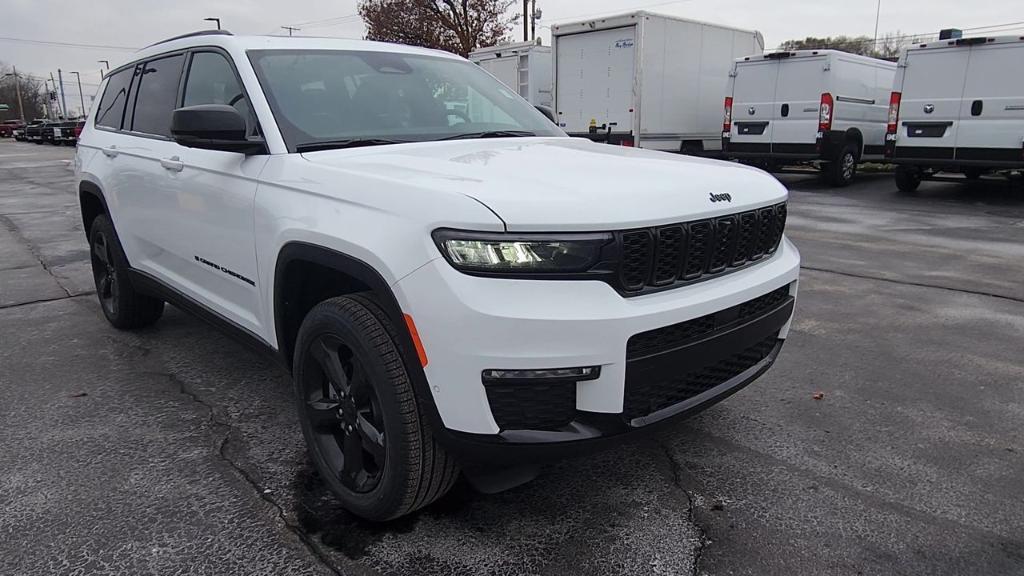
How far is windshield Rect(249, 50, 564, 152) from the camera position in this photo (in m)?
3.08

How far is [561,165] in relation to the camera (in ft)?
8.74

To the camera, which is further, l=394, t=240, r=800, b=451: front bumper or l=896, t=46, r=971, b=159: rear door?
l=896, t=46, r=971, b=159: rear door

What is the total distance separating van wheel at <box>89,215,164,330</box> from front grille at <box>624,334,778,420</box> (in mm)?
3603

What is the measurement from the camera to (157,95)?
13.6 ft

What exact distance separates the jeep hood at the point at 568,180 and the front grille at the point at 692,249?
0.13 ft

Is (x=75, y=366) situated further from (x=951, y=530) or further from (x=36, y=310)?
(x=951, y=530)

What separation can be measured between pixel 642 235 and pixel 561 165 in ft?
1.87

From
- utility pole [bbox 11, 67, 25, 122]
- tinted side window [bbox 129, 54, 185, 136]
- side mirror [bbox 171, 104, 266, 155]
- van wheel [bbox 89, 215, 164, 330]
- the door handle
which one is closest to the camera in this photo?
side mirror [bbox 171, 104, 266, 155]

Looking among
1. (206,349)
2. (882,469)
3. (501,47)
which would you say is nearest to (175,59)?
(206,349)

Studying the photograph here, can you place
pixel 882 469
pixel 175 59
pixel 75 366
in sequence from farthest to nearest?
pixel 75 366 < pixel 175 59 < pixel 882 469

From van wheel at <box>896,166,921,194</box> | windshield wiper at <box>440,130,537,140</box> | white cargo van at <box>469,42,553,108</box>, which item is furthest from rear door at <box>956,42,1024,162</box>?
windshield wiper at <box>440,130,537,140</box>

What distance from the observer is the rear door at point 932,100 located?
11.6 meters

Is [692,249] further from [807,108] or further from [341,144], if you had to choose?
[807,108]

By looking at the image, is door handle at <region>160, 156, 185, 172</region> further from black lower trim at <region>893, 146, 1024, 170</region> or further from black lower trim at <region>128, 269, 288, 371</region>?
black lower trim at <region>893, 146, 1024, 170</region>
